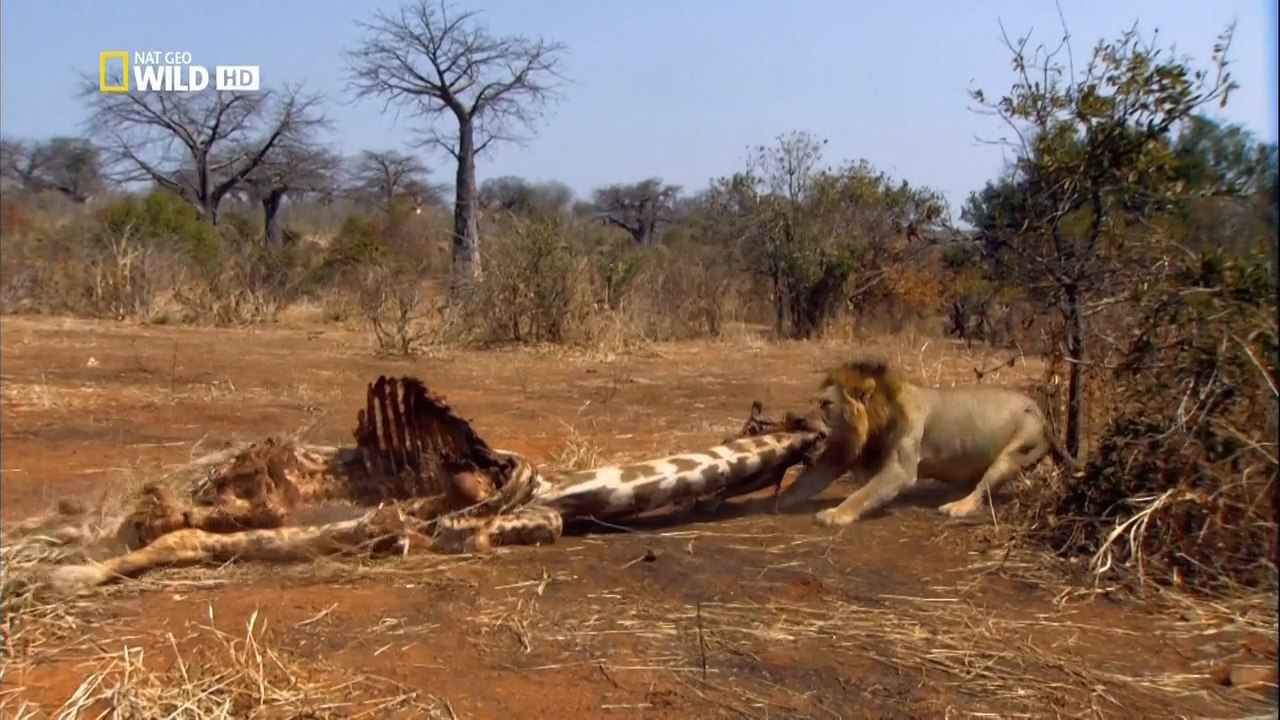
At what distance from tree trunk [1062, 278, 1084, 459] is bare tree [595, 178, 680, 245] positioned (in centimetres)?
3935

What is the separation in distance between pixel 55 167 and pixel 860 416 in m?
41.3

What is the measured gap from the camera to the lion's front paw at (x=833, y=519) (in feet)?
19.2

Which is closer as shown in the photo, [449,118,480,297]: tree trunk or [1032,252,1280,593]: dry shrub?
[1032,252,1280,593]: dry shrub

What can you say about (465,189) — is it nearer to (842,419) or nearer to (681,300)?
(681,300)

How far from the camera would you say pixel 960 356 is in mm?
13836

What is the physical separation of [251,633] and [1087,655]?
270 centimetres

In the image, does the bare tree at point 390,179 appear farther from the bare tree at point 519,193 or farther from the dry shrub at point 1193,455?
the dry shrub at point 1193,455

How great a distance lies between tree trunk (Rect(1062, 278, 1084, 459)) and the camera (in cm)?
643

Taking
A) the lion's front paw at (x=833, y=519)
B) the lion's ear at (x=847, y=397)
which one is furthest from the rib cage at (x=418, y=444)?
the lion's ear at (x=847, y=397)

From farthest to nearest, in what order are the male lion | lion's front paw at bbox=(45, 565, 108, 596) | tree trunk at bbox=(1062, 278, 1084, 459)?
tree trunk at bbox=(1062, 278, 1084, 459) < the male lion < lion's front paw at bbox=(45, 565, 108, 596)

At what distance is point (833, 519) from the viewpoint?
19.3 feet

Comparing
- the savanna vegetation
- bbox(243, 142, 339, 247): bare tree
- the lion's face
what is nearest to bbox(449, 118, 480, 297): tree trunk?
the savanna vegetation

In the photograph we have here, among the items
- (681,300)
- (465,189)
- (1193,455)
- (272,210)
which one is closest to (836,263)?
(681,300)

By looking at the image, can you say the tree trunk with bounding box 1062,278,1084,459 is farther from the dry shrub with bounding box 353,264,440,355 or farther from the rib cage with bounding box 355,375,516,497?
the dry shrub with bounding box 353,264,440,355
